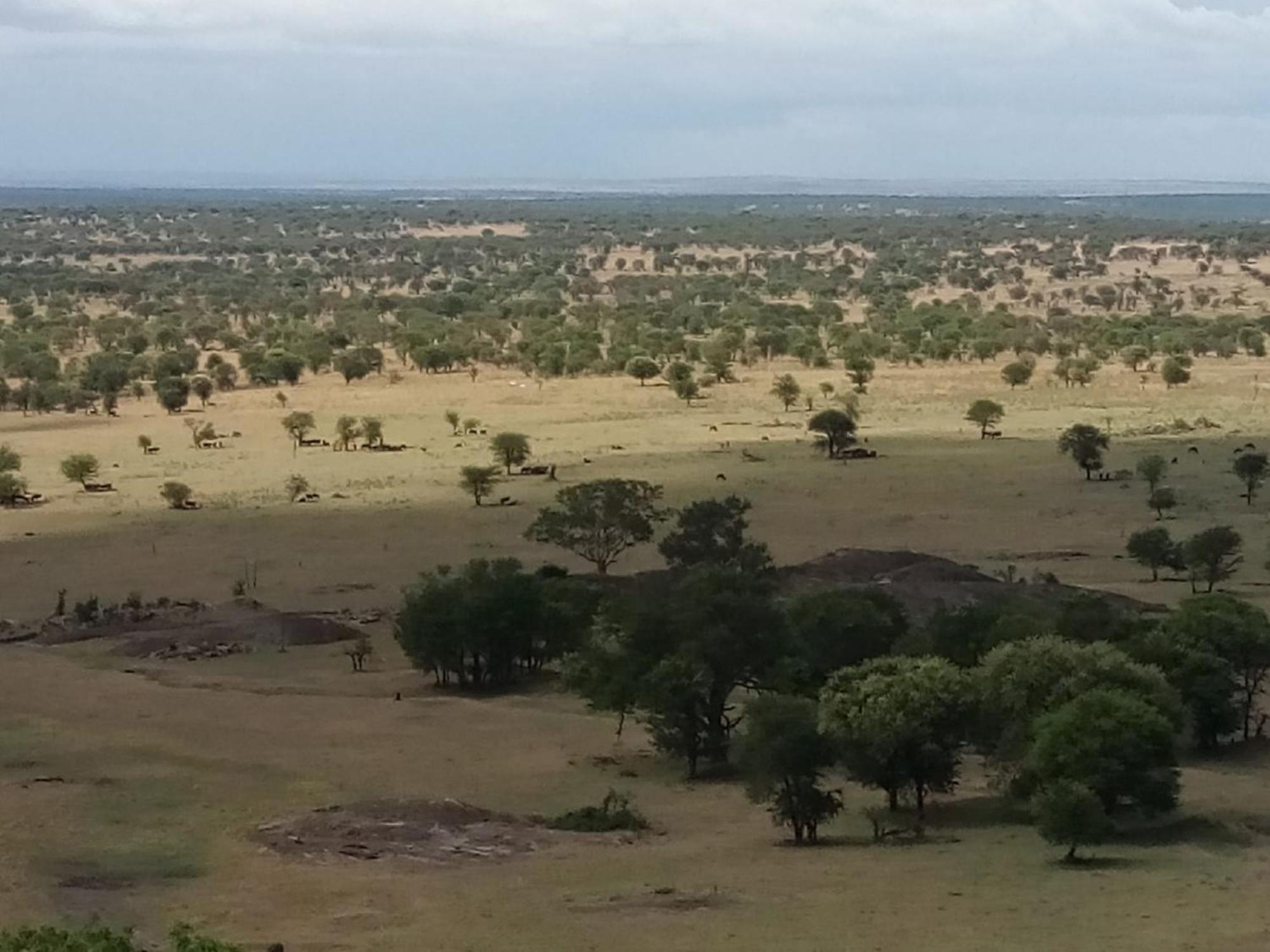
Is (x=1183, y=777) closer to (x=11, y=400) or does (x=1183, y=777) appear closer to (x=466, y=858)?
(x=466, y=858)

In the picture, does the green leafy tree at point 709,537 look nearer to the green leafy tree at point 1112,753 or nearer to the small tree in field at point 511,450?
the green leafy tree at point 1112,753

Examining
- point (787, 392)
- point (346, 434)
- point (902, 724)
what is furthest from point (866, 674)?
point (787, 392)

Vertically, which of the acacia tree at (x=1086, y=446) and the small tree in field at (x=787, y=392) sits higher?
the acacia tree at (x=1086, y=446)

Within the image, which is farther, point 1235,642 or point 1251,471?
point 1251,471

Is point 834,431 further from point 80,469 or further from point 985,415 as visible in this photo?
point 80,469

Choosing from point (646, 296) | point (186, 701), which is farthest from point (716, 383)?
point (186, 701)

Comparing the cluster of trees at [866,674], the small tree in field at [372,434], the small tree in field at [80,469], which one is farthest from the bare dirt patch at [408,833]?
the small tree in field at [372,434]
